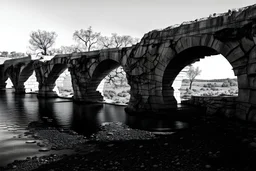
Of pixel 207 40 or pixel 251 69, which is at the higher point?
pixel 207 40

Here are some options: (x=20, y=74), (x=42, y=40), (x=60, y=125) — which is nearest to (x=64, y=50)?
(x=42, y=40)

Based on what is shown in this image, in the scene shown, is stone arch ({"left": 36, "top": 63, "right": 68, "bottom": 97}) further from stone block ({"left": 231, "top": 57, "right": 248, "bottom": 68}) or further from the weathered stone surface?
stone block ({"left": 231, "top": 57, "right": 248, "bottom": 68})

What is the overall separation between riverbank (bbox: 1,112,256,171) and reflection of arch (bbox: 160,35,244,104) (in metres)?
2.89

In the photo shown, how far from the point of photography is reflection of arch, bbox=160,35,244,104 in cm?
920

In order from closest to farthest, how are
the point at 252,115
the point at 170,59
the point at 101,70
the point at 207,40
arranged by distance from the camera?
the point at 252,115
the point at 207,40
the point at 170,59
the point at 101,70

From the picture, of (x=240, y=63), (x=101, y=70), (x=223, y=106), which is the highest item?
(x=101, y=70)

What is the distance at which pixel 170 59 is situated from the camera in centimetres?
1188

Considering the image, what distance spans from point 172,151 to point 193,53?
683cm

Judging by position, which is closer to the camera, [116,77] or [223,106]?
[223,106]

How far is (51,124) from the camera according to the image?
11.4 m

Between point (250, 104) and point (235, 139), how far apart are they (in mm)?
2279

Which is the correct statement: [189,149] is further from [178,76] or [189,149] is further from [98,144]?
[178,76]

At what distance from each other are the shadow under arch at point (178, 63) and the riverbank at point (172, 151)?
4.07 metres

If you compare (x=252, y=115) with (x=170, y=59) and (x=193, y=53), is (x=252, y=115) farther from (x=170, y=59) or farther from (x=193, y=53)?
(x=170, y=59)
